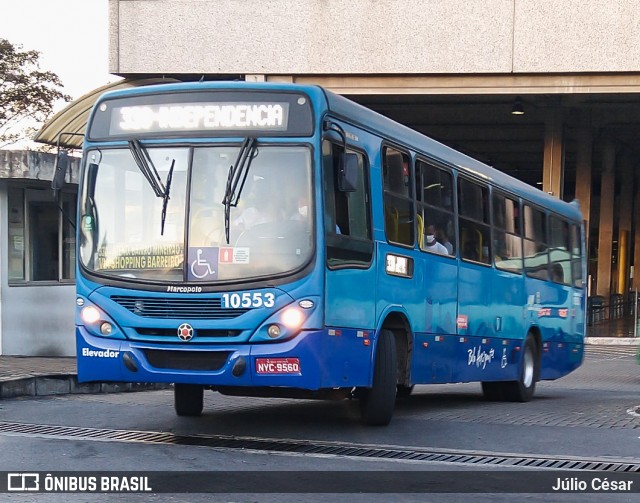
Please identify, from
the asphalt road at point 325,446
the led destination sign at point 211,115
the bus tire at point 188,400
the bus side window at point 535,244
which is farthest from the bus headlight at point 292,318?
the bus side window at point 535,244

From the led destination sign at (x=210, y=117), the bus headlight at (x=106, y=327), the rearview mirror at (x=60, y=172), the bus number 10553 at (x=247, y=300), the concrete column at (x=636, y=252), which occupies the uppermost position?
the led destination sign at (x=210, y=117)

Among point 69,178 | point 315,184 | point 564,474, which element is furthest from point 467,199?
point 69,178

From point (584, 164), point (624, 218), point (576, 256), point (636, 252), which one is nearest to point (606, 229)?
point (584, 164)

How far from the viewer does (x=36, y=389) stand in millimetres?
14375

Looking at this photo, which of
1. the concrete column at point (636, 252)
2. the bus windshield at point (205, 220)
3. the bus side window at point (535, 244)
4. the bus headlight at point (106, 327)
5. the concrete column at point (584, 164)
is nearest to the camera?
the bus windshield at point (205, 220)

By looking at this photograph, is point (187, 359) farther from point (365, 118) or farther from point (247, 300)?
Answer: point (365, 118)

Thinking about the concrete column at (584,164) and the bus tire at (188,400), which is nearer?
the bus tire at (188,400)

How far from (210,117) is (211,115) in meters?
0.03

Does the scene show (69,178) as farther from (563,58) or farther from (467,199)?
(563,58)

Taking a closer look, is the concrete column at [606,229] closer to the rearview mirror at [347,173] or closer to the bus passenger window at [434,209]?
the bus passenger window at [434,209]

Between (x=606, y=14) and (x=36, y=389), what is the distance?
856 inches

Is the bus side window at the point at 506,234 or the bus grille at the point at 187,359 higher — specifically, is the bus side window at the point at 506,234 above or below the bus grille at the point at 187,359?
above

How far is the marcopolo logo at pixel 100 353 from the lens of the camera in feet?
30.9

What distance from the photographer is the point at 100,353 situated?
31.1 feet
